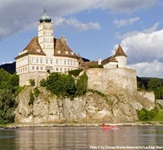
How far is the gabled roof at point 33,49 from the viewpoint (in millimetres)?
87438

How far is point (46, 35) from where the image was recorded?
88812 millimetres

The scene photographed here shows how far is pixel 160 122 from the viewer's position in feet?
258

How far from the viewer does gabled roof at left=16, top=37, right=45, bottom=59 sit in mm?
87438

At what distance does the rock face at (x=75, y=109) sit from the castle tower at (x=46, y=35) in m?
10.3

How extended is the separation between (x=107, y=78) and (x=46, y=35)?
15.2 metres

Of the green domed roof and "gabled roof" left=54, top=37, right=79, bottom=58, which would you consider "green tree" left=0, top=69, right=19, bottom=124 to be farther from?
the green domed roof

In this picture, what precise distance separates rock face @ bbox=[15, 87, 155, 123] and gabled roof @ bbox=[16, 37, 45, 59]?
887cm

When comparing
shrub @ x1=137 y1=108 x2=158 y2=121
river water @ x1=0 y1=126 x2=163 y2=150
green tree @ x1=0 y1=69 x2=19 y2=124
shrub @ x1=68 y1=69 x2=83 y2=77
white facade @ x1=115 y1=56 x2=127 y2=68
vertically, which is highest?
white facade @ x1=115 y1=56 x2=127 y2=68

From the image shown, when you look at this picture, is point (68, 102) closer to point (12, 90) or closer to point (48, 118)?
point (48, 118)

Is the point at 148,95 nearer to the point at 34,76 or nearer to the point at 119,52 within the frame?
the point at 119,52

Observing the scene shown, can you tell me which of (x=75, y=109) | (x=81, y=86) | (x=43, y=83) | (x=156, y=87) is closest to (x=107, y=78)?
(x=81, y=86)

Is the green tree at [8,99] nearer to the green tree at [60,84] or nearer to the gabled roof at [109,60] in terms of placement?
the green tree at [60,84]

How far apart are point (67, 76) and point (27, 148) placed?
48.1m

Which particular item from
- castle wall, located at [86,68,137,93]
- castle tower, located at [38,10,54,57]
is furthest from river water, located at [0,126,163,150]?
castle tower, located at [38,10,54,57]
